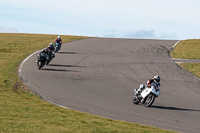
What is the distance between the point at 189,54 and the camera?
36188 millimetres

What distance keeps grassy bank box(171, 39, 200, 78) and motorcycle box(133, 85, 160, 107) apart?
11.5 meters

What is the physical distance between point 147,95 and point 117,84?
211 inches

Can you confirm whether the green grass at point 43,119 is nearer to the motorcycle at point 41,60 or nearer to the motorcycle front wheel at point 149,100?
the motorcycle front wheel at point 149,100

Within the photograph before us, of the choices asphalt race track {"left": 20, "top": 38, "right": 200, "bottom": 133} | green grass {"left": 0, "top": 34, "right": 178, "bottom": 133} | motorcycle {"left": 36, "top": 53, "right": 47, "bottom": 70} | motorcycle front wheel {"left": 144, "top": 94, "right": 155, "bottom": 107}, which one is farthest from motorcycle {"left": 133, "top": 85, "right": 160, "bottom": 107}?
motorcycle {"left": 36, "top": 53, "right": 47, "bottom": 70}

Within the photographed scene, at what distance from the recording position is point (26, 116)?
1085 centimetres

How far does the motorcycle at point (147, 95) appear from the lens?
1539 cm

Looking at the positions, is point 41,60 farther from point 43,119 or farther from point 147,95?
point 43,119

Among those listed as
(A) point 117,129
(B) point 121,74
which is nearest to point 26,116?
(A) point 117,129

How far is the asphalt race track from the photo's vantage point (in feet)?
45.8

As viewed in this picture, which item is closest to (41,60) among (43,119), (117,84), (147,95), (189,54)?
(117,84)

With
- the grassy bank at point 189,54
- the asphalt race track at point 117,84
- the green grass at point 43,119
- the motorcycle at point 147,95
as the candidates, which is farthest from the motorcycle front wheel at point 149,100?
the grassy bank at point 189,54

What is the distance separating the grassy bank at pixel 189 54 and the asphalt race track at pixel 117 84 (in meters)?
0.94

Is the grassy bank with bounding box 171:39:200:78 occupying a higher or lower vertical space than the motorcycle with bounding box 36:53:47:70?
higher

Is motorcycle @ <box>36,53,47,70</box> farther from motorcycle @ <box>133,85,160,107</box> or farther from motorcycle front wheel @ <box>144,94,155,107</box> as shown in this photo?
motorcycle front wheel @ <box>144,94,155,107</box>
